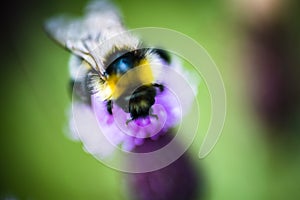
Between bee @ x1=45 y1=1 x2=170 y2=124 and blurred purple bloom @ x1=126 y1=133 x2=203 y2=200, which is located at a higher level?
bee @ x1=45 y1=1 x2=170 y2=124

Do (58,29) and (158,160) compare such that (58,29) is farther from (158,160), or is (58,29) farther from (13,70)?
(158,160)

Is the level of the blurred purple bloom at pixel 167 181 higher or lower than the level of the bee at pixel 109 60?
lower

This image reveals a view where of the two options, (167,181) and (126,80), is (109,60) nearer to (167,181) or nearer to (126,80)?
(126,80)

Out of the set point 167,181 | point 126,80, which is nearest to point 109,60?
point 126,80

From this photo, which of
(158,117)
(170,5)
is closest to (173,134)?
(158,117)
